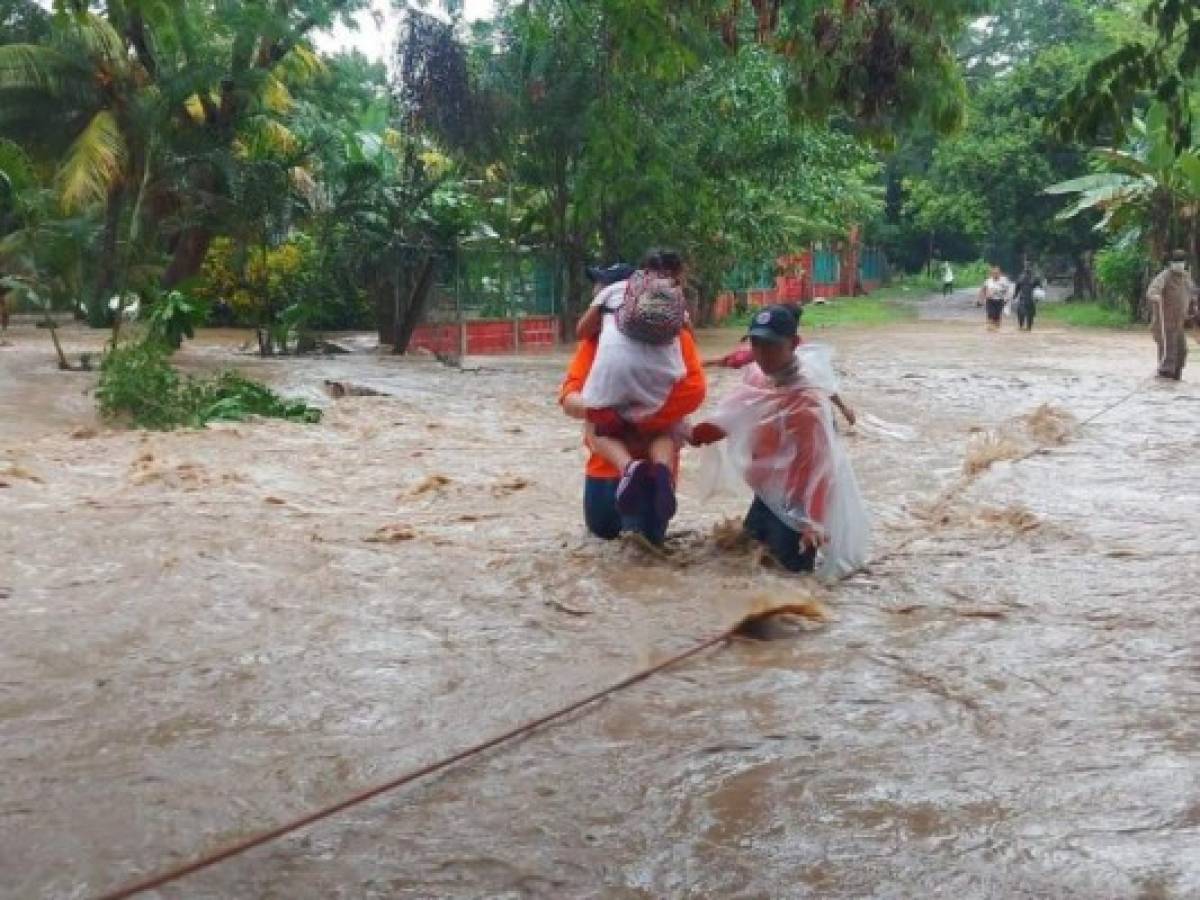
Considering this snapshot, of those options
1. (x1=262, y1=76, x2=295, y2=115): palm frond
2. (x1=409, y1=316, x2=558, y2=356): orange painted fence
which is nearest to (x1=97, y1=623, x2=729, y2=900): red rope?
(x1=409, y1=316, x2=558, y2=356): orange painted fence

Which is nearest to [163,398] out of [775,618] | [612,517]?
[612,517]

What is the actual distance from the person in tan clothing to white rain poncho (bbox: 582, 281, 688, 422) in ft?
41.1

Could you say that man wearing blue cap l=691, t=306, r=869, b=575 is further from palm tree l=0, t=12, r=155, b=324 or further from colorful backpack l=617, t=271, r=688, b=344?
palm tree l=0, t=12, r=155, b=324

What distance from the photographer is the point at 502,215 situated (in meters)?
24.0

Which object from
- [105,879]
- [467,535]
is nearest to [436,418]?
[467,535]

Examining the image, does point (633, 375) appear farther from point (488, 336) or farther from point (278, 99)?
point (278, 99)

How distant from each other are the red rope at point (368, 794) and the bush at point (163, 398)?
788cm

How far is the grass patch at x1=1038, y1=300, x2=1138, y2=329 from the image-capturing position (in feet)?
105

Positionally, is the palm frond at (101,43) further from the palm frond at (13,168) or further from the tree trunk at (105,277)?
the palm frond at (13,168)

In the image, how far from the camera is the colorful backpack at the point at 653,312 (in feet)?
20.3

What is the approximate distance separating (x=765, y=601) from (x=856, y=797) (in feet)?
6.07

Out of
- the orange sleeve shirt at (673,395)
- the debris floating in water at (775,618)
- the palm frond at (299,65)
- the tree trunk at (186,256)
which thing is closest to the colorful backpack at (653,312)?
the orange sleeve shirt at (673,395)

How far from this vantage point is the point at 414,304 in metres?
20.7

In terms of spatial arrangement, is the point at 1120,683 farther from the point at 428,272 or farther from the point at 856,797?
the point at 428,272
